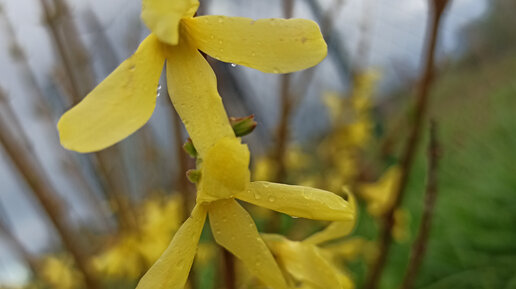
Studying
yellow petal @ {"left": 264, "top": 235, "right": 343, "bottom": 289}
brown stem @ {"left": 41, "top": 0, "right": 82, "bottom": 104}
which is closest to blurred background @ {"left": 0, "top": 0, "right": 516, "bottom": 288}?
brown stem @ {"left": 41, "top": 0, "right": 82, "bottom": 104}

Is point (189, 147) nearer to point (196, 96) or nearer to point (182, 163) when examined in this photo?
point (196, 96)

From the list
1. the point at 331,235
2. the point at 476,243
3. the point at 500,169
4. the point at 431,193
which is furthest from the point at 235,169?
the point at 500,169

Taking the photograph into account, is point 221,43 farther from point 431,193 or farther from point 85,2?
point 85,2

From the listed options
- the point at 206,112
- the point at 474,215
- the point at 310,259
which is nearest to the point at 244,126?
the point at 206,112

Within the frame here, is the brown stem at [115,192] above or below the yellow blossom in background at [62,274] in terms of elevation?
above

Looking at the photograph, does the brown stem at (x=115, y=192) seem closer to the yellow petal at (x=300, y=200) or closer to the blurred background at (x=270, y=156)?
the blurred background at (x=270, y=156)

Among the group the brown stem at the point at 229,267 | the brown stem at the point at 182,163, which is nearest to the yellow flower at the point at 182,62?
the brown stem at the point at 229,267
